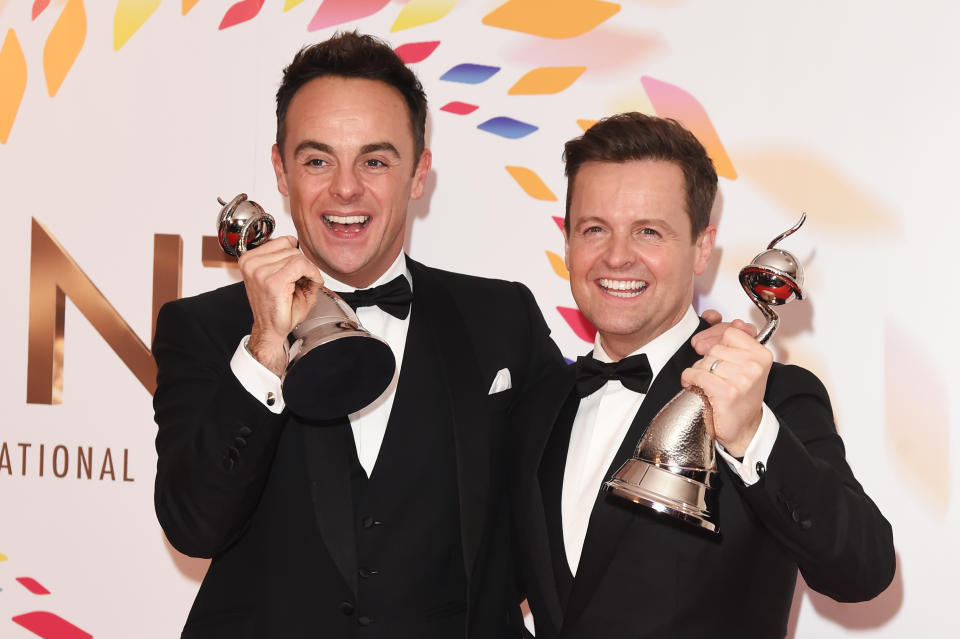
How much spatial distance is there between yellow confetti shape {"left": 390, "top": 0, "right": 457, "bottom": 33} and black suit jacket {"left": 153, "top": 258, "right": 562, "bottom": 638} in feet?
3.84

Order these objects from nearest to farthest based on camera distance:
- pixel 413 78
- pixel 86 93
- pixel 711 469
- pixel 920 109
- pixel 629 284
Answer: pixel 711 469 → pixel 629 284 → pixel 413 78 → pixel 920 109 → pixel 86 93

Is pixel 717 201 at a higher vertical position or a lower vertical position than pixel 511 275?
higher

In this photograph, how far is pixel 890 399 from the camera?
9.63 ft

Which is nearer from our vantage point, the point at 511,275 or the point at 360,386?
the point at 360,386

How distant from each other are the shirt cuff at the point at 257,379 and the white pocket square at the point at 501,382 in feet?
2.37

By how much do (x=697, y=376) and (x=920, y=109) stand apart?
172cm

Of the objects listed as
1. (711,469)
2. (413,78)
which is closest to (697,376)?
(711,469)

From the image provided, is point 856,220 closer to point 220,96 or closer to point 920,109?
point 920,109

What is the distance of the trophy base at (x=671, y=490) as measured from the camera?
163cm

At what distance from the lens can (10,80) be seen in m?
3.55

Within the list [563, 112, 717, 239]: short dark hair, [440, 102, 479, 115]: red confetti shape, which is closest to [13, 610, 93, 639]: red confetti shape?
[440, 102, 479, 115]: red confetti shape

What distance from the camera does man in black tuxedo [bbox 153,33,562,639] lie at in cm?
206

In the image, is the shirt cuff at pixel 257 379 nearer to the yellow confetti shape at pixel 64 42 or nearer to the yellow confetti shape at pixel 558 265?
the yellow confetti shape at pixel 558 265

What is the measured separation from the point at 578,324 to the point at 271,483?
1309 millimetres
